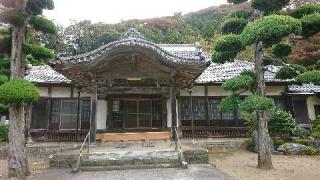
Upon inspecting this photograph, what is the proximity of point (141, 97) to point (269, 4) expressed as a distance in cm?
835

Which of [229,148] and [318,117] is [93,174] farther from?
[318,117]

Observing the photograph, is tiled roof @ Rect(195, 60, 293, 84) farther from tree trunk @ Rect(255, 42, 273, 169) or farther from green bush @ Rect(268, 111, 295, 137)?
tree trunk @ Rect(255, 42, 273, 169)

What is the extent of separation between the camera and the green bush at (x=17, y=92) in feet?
30.6

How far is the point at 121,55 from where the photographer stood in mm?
13047

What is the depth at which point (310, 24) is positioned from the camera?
35.9 feet

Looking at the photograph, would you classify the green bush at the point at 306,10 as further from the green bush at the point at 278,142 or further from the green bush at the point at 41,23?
the green bush at the point at 41,23

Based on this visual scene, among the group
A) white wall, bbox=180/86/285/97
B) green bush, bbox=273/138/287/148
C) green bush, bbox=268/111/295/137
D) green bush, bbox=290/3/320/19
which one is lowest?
green bush, bbox=273/138/287/148

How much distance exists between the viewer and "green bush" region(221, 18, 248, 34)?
12.6m

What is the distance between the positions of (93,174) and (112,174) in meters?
0.63

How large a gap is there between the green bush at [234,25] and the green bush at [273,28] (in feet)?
7.43

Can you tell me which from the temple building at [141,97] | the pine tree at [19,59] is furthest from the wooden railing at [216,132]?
the pine tree at [19,59]

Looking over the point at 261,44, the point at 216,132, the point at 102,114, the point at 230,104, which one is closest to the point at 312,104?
the point at 216,132

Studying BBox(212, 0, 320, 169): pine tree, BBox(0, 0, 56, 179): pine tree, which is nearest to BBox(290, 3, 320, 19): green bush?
BBox(212, 0, 320, 169): pine tree

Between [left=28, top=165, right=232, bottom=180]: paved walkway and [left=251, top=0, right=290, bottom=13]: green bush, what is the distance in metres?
6.27
